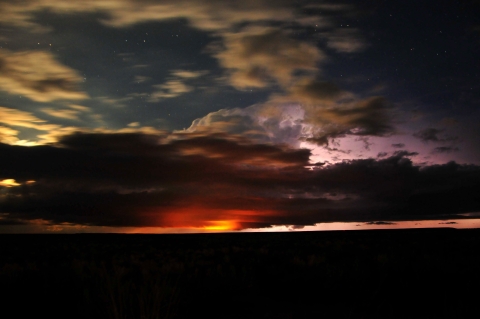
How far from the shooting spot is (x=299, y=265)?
17.6 meters

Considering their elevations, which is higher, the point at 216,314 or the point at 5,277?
the point at 5,277

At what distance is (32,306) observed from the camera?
1127 centimetres

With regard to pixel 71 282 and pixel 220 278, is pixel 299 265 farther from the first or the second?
pixel 71 282

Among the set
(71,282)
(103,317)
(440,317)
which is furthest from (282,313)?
(71,282)

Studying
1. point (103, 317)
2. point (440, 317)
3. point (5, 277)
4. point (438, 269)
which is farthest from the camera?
point (438, 269)

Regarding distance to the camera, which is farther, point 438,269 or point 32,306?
point 438,269

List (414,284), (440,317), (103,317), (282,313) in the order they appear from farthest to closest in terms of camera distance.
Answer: (414,284), (282,313), (440,317), (103,317)

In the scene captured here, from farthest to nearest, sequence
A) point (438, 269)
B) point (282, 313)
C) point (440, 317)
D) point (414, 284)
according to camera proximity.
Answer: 1. point (438, 269)
2. point (414, 284)
3. point (282, 313)
4. point (440, 317)

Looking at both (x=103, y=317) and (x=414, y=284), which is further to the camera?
(x=414, y=284)

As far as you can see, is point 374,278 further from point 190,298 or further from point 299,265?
point 190,298

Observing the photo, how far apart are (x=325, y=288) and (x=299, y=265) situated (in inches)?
171

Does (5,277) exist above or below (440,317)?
above

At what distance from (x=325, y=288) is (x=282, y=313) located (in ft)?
9.87

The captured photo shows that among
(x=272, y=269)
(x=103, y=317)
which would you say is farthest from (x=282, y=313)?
(x=272, y=269)
